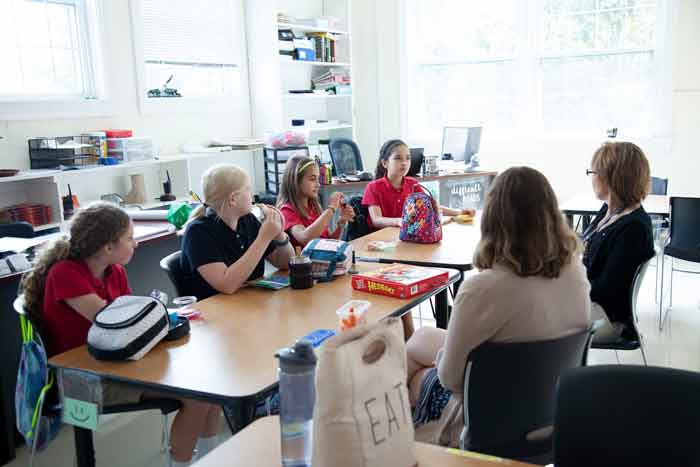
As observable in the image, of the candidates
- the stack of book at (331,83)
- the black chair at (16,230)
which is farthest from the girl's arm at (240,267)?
the stack of book at (331,83)

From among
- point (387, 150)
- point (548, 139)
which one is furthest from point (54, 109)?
point (548, 139)

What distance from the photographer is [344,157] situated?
6.68 m

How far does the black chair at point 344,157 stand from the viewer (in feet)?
21.5

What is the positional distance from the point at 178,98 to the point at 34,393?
386 centimetres

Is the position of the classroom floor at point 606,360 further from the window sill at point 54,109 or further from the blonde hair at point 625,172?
the window sill at point 54,109

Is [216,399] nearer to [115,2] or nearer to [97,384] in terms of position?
[97,384]

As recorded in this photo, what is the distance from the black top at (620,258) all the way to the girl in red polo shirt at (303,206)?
130 centimetres

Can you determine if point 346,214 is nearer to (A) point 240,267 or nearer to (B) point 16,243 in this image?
(A) point 240,267

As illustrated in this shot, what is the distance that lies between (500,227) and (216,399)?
3.01 feet

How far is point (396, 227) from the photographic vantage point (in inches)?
161

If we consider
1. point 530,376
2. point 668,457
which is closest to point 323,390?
point 668,457

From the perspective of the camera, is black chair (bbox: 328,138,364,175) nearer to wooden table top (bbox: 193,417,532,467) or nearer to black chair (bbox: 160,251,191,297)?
black chair (bbox: 160,251,191,297)

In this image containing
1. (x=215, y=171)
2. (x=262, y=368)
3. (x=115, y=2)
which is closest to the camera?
(x=262, y=368)

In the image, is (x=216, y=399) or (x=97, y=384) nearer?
(x=216, y=399)
